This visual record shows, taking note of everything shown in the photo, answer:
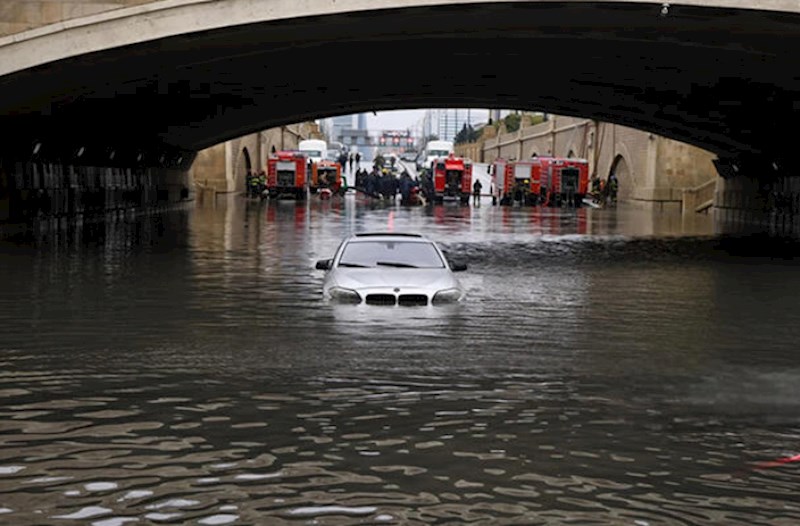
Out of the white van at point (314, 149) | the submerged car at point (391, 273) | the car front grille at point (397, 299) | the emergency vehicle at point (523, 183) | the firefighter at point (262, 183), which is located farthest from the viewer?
the white van at point (314, 149)

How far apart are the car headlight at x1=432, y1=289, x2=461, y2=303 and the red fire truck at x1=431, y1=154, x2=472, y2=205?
190 ft

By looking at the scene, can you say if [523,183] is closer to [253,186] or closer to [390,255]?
[253,186]

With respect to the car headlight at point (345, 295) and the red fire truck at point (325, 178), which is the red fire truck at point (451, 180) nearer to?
the red fire truck at point (325, 178)

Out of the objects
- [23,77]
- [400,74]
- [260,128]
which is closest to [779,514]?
[23,77]

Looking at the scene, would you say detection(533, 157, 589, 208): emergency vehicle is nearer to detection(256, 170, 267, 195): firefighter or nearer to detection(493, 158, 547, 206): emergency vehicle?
detection(493, 158, 547, 206): emergency vehicle

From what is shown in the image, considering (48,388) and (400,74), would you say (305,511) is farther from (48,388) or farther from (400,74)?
(400,74)

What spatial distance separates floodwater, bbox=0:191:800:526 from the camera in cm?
703

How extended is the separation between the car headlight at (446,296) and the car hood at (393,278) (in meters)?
0.07

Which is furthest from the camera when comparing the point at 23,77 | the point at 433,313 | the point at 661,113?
the point at 661,113

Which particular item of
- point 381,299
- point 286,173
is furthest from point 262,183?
point 381,299

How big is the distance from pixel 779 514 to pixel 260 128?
5533 centimetres

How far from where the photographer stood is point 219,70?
107 ft

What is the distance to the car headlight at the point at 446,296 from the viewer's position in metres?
16.5

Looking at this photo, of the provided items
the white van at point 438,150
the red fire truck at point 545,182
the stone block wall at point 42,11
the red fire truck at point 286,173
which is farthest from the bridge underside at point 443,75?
the white van at point 438,150
